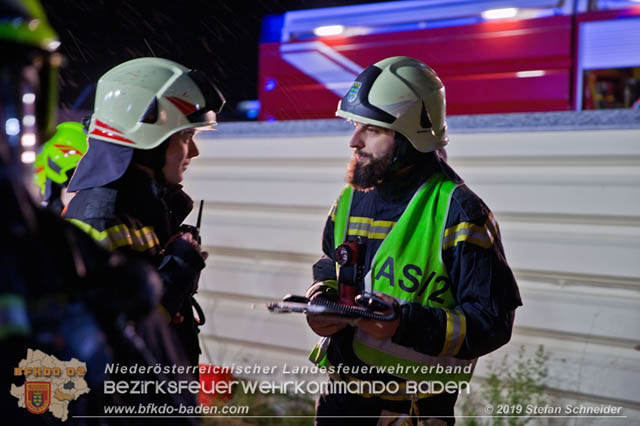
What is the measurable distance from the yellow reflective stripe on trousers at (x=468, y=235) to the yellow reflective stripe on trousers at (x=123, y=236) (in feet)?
3.99

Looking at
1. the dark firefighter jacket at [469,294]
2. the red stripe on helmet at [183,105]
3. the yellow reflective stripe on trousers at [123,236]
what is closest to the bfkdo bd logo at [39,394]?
the yellow reflective stripe on trousers at [123,236]

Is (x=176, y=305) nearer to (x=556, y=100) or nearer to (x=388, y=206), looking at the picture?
(x=388, y=206)

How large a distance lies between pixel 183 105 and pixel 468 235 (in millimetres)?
1384

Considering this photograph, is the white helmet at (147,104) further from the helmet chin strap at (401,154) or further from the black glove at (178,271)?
the helmet chin strap at (401,154)

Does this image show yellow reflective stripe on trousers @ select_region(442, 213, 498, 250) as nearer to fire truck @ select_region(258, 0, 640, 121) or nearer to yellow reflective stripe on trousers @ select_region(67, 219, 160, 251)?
yellow reflective stripe on trousers @ select_region(67, 219, 160, 251)

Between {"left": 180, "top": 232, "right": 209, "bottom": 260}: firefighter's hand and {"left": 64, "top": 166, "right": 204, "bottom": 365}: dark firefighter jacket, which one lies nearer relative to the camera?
{"left": 64, "top": 166, "right": 204, "bottom": 365}: dark firefighter jacket

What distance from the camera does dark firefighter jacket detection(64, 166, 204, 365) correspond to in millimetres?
2428

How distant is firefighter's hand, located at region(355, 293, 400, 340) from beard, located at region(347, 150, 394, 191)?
1.85 ft

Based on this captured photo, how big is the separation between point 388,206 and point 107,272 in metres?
1.65

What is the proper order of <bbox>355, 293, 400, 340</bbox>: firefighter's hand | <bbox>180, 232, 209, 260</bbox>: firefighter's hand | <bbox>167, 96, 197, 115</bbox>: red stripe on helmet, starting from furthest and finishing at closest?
1. <bbox>167, 96, 197, 115</bbox>: red stripe on helmet
2. <bbox>180, 232, 209, 260</bbox>: firefighter's hand
3. <bbox>355, 293, 400, 340</bbox>: firefighter's hand

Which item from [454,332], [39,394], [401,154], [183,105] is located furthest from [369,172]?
[39,394]

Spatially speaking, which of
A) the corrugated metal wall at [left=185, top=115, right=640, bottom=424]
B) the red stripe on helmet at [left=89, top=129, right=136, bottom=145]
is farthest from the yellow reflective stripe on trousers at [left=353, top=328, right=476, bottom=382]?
the corrugated metal wall at [left=185, top=115, right=640, bottom=424]

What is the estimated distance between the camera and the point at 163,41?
1248cm

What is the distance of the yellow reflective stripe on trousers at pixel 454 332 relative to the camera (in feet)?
7.93
